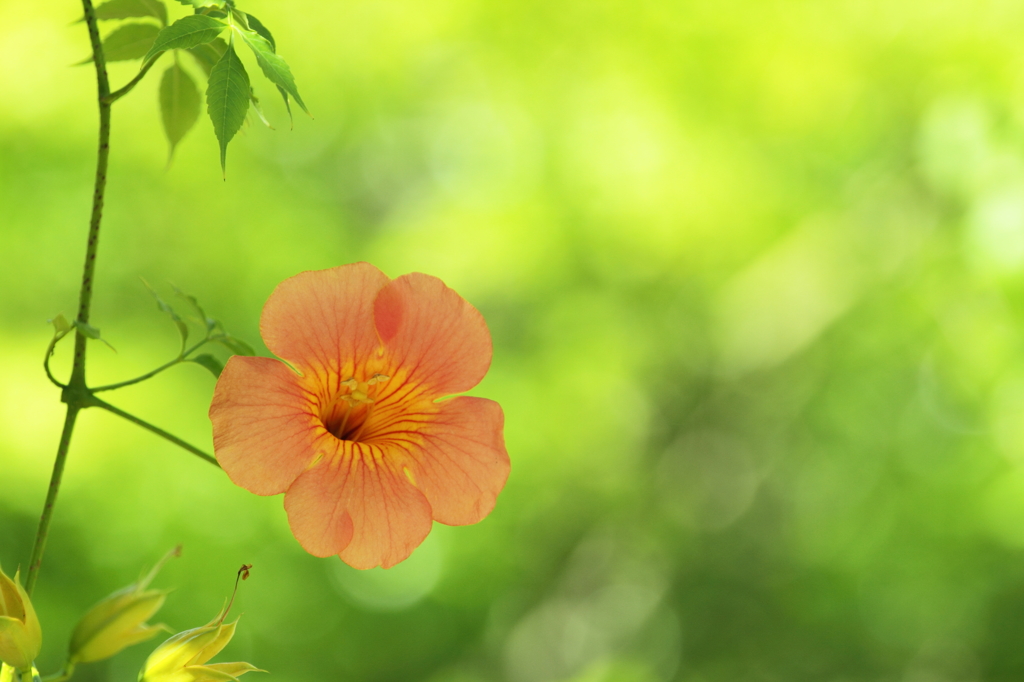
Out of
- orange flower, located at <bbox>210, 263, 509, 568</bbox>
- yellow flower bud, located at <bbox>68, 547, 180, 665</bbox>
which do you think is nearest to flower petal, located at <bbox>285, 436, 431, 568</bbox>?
orange flower, located at <bbox>210, 263, 509, 568</bbox>

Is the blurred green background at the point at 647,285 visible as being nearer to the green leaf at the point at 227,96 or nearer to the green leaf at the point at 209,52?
the green leaf at the point at 209,52

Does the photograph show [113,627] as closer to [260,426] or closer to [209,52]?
[260,426]

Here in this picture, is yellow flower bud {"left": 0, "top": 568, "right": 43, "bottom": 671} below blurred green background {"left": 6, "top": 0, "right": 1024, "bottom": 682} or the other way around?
below

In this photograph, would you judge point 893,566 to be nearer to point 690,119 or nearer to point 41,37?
point 690,119

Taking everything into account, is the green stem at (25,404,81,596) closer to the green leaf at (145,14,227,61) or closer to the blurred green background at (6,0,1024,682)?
the green leaf at (145,14,227,61)

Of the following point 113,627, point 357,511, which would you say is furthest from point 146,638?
point 357,511

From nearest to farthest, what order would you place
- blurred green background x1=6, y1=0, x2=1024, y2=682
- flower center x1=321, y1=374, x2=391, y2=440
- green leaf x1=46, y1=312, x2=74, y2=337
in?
green leaf x1=46, y1=312, x2=74, y2=337 < flower center x1=321, y1=374, x2=391, y2=440 < blurred green background x1=6, y1=0, x2=1024, y2=682

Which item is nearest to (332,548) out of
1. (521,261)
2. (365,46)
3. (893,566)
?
(521,261)
